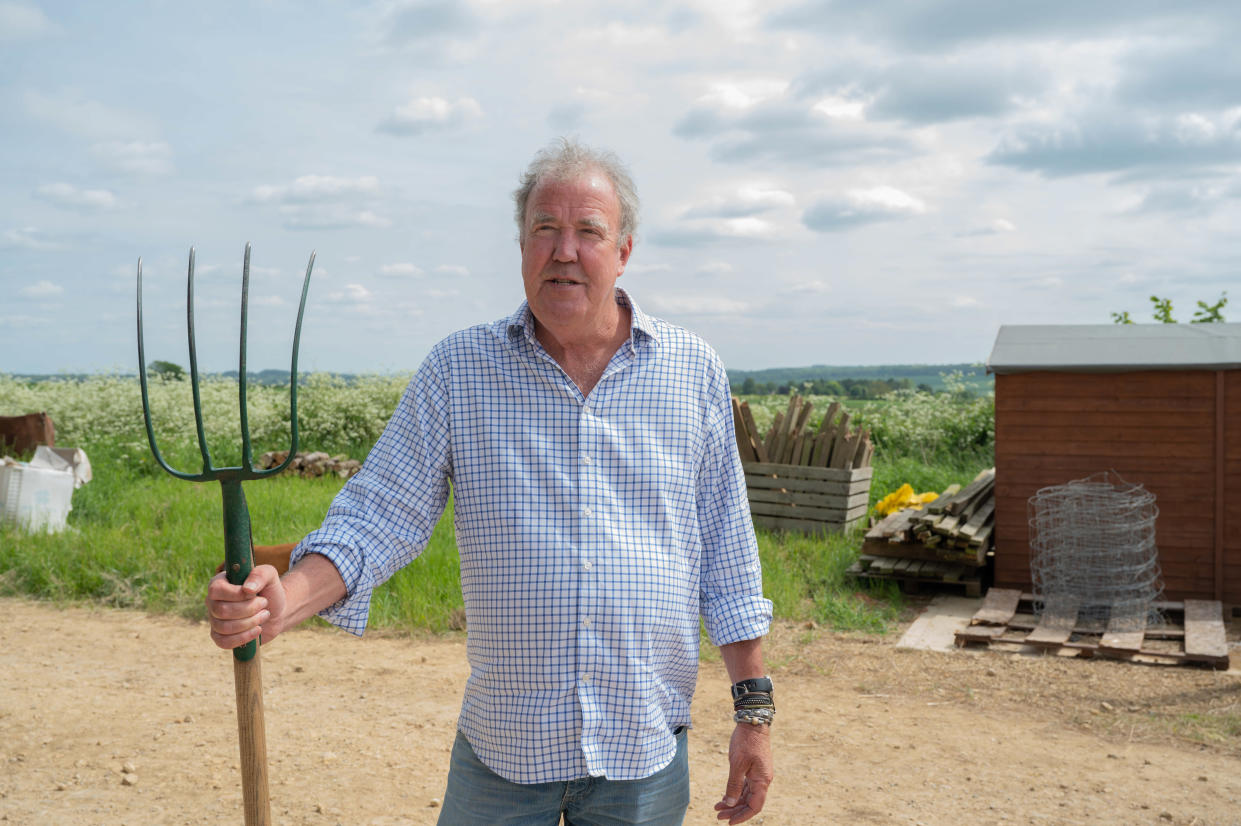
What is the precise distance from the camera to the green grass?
7520 mm

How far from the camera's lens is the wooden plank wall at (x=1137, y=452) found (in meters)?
8.15

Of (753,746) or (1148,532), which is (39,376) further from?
(753,746)

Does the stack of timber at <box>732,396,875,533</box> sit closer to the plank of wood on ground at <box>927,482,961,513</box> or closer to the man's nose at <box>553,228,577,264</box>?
the plank of wood on ground at <box>927,482,961,513</box>

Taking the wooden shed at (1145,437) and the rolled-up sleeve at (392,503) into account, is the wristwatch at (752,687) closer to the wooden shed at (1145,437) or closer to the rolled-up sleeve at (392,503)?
the rolled-up sleeve at (392,503)

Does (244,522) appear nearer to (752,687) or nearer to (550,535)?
(550,535)

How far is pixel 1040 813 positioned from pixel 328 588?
11.9 feet

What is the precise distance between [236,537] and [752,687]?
3.69 ft

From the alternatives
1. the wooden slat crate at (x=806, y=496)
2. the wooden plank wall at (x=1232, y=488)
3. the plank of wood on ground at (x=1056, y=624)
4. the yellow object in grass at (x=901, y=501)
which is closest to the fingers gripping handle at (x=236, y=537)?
the plank of wood on ground at (x=1056, y=624)

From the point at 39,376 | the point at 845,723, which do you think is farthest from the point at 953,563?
the point at 39,376

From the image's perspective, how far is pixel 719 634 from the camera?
2211mm

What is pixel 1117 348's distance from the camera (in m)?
8.53

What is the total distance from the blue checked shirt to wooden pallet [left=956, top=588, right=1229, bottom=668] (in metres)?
5.59

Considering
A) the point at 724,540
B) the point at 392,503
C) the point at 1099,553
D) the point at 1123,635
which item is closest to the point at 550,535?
the point at 392,503

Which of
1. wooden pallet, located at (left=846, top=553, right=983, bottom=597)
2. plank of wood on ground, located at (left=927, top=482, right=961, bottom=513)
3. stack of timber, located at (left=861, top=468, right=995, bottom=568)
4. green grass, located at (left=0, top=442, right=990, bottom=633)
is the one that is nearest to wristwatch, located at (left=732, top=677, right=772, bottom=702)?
green grass, located at (left=0, top=442, right=990, bottom=633)
